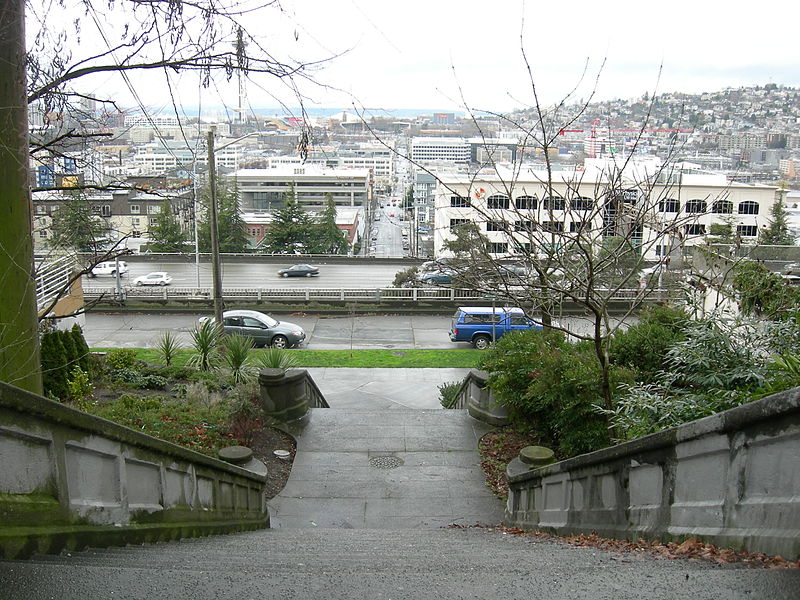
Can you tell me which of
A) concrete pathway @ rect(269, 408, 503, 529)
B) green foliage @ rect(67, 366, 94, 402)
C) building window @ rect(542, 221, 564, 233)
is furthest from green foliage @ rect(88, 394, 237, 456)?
building window @ rect(542, 221, 564, 233)

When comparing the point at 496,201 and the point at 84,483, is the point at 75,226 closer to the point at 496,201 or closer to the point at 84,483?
the point at 84,483

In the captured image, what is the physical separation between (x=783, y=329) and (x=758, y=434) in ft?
9.00

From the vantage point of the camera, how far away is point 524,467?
8.14 meters

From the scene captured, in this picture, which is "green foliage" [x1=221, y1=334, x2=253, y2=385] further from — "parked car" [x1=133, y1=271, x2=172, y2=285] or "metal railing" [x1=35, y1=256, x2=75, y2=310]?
"parked car" [x1=133, y1=271, x2=172, y2=285]

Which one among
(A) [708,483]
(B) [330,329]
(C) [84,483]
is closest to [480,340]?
(B) [330,329]

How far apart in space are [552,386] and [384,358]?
42.9ft

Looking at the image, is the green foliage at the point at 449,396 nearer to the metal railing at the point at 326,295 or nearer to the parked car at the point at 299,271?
the metal railing at the point at 326,295

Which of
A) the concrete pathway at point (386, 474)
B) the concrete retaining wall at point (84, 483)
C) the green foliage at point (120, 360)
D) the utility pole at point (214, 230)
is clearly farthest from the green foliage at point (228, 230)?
the concrete retaining wall at point (84, 483)

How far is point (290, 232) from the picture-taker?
4766 cm

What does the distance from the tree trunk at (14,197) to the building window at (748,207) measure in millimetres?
41726

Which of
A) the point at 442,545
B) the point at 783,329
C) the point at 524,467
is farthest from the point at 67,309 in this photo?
the point at 783,329

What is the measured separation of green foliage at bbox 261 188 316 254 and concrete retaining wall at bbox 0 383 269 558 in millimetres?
42034

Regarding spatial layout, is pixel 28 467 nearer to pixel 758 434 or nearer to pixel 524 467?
pixel 758 434

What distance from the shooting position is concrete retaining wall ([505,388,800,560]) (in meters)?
3.55
